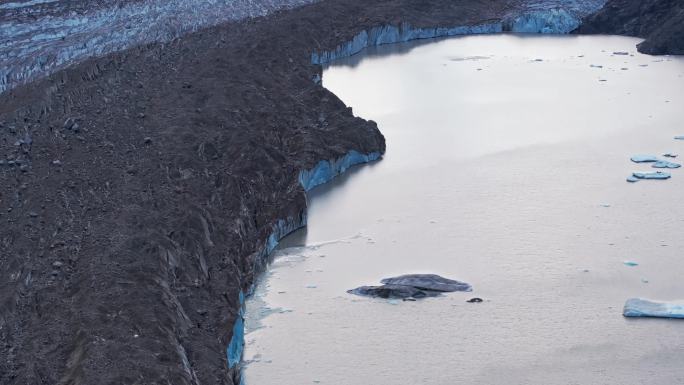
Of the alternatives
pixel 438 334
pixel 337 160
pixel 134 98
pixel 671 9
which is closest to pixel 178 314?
pixel 438 334

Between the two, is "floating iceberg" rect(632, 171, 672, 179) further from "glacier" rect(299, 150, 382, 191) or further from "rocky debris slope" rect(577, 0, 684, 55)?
"rocky debris slope" rect(577, 0, 684, 55)

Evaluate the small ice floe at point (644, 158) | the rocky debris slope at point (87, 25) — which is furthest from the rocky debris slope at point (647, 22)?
the small ice floe at point (644, 158)

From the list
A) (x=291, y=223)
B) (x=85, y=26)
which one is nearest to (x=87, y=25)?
(x=85, y=26)

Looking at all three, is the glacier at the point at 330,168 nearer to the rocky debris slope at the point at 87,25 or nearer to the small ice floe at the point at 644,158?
the small ice floe at the point at 644,158

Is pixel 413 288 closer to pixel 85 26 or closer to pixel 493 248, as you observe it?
pixel 493 248

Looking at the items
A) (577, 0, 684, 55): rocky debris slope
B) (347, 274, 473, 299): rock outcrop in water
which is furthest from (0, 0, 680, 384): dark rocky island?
(577, 0, 684, 55): rocky debris slope
